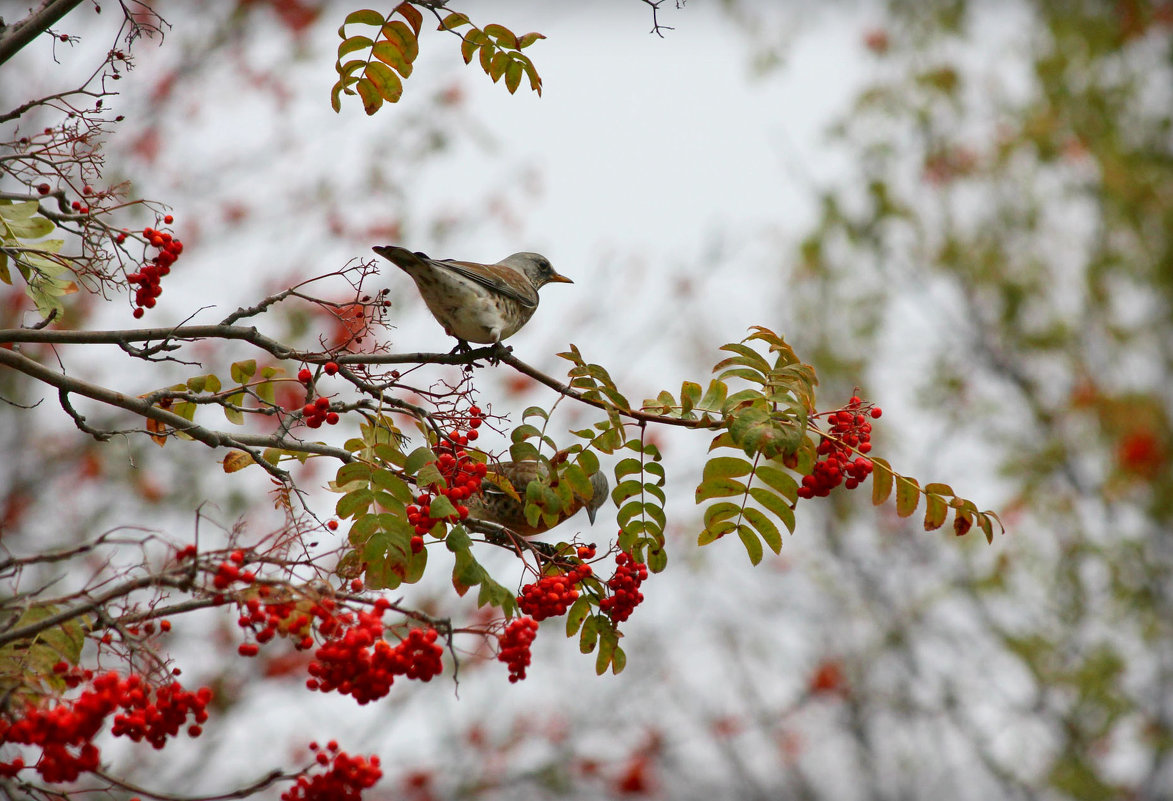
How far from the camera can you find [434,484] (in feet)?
9.45

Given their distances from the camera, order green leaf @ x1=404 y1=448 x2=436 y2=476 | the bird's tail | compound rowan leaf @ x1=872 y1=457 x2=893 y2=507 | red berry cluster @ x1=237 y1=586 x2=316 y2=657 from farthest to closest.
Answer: the bird's tail → compound rowan leaf @ x1=872 y1=457 x2=893 y2=507 → green leaf @ x1=404 y1=448 x2=436 y2=476 → red berry cluster @ x1=237 y1=586 x2=316 y2=657

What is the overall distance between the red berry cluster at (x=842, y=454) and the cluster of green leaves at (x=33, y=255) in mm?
2152

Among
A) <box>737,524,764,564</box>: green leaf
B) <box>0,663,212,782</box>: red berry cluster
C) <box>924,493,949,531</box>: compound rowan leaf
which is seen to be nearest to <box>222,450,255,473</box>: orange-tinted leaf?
<box>0,663,212,782</box>: red berry cluster

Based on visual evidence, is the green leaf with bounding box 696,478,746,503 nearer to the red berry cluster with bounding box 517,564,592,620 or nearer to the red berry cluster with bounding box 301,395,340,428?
the red berry cluster with bounding box 517,564,592,620

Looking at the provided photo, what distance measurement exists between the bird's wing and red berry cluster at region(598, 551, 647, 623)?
5.79ft

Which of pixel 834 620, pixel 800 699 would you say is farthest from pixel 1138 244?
pixel 800 699

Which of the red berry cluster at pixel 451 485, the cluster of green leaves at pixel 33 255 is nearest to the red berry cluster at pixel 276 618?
the red berry cluster at pixel 451 485

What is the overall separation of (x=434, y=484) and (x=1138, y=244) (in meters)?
10.8

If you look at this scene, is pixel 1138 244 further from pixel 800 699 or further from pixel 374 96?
pixel 374 96

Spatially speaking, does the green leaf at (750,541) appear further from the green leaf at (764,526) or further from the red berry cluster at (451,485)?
the red berry cluster at (451,485)

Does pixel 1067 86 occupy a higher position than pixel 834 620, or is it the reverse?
pixel 1067 86

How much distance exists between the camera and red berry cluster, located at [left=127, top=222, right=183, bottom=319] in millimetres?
2889

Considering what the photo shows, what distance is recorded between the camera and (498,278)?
188 inches

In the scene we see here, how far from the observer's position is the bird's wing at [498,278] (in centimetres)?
443
